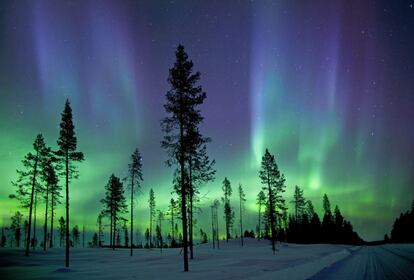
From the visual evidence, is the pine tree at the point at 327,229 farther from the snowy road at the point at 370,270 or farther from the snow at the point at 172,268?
the snowy road at the point at 370,270

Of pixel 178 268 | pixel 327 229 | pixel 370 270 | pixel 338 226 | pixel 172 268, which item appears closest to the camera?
pixel 370 270

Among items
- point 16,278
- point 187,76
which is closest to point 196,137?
point 187,76

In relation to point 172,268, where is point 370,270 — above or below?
above

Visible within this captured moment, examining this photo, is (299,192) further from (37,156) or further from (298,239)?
(37,156)

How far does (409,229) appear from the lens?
4045 inches

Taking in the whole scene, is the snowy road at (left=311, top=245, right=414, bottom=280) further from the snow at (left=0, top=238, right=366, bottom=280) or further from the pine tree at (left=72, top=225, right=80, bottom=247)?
the pine tree at (left=72, top=225, right=80, bottom=247)

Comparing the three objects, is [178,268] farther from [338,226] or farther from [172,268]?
[338,226]

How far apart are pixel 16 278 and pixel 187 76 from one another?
18735 mm

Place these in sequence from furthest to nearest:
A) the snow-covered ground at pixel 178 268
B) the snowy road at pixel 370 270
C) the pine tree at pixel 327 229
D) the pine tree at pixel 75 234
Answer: the pine tree at pixel 75 234 → the pine tree at pixel 327 229 → the snow-covered ground at pixel 178 268 → the snowy road at pixel 370 270

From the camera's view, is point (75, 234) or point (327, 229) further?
point (75, 234)

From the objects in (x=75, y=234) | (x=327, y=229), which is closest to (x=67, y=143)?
(x=327, y=229)

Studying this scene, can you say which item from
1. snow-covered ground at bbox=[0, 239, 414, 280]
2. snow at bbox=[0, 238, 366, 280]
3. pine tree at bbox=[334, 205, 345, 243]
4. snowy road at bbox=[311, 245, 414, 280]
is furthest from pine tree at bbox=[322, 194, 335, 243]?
snowy road at bbox=[311, 245, 414, 280]

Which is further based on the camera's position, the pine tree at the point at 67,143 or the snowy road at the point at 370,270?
the pine tree at the point at 67,143

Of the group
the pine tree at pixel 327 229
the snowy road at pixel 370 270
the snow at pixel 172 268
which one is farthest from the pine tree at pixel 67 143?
the pine tree at pixel 327 229
